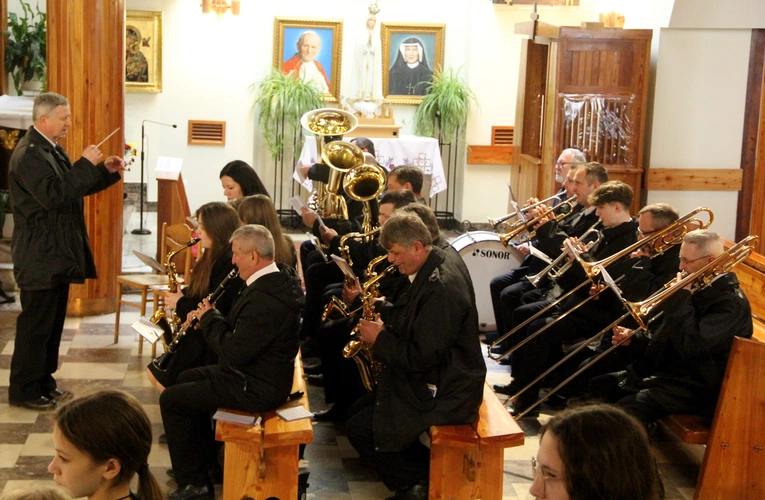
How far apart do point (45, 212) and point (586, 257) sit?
9.84ft

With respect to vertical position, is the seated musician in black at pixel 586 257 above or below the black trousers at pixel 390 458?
above

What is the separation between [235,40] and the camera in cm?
1198

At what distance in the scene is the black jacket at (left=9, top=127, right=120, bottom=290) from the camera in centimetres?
527

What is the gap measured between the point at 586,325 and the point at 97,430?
145 inches

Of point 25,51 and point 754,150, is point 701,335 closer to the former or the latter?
point 754,150

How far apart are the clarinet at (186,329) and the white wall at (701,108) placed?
5096 millimetres

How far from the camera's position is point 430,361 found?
4055mm

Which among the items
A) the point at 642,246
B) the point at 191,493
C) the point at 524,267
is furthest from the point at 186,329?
the point at 524,267

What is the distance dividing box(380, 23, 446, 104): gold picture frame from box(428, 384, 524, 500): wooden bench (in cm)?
853

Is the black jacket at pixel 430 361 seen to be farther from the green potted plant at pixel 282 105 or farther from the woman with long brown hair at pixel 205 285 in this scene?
the green potted plant at pixel 282 105

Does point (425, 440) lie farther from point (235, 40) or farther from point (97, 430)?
point (235, 40)

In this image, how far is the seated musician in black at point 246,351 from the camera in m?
4.11

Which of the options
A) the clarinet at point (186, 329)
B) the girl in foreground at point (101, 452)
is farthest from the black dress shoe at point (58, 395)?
the girl in foreground at point (101, 452)

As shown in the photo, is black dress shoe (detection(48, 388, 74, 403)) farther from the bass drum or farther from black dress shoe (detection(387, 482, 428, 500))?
the bass drum
